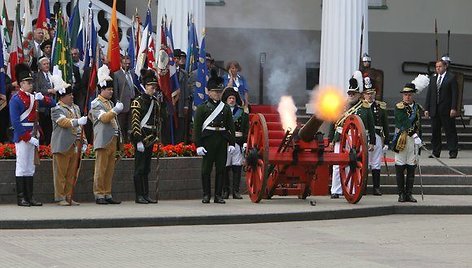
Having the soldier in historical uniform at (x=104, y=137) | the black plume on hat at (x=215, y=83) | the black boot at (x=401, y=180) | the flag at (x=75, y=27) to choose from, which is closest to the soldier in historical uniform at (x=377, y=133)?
the black boot at (x=401, y=180)

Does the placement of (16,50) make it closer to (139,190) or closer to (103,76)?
(103,76)

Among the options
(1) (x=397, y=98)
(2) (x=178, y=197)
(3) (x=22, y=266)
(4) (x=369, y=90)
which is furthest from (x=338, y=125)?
(1) (x=397, y=98)

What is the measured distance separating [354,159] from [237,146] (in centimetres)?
223

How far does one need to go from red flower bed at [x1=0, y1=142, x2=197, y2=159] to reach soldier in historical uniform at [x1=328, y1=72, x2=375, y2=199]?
2286 mm

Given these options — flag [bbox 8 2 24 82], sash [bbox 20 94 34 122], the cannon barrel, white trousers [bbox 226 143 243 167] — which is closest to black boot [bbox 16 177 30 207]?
sash [bbox 20 94 34 122]

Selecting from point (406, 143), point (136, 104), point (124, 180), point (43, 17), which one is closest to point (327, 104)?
point (406, 143)

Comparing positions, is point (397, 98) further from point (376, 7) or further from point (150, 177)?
point (150, 177)

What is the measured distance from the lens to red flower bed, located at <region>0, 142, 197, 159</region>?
61.2 ft

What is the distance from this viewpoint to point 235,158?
20.5 metres

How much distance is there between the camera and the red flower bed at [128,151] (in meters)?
18.7

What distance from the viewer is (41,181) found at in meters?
18.9

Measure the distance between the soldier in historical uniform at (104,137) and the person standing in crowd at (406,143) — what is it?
14.5ft

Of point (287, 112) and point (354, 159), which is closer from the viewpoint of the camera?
point (354, 159)

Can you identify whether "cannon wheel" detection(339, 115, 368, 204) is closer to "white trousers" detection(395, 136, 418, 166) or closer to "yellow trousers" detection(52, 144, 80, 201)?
"white trousers" detection(395, 136, 418, 166)
